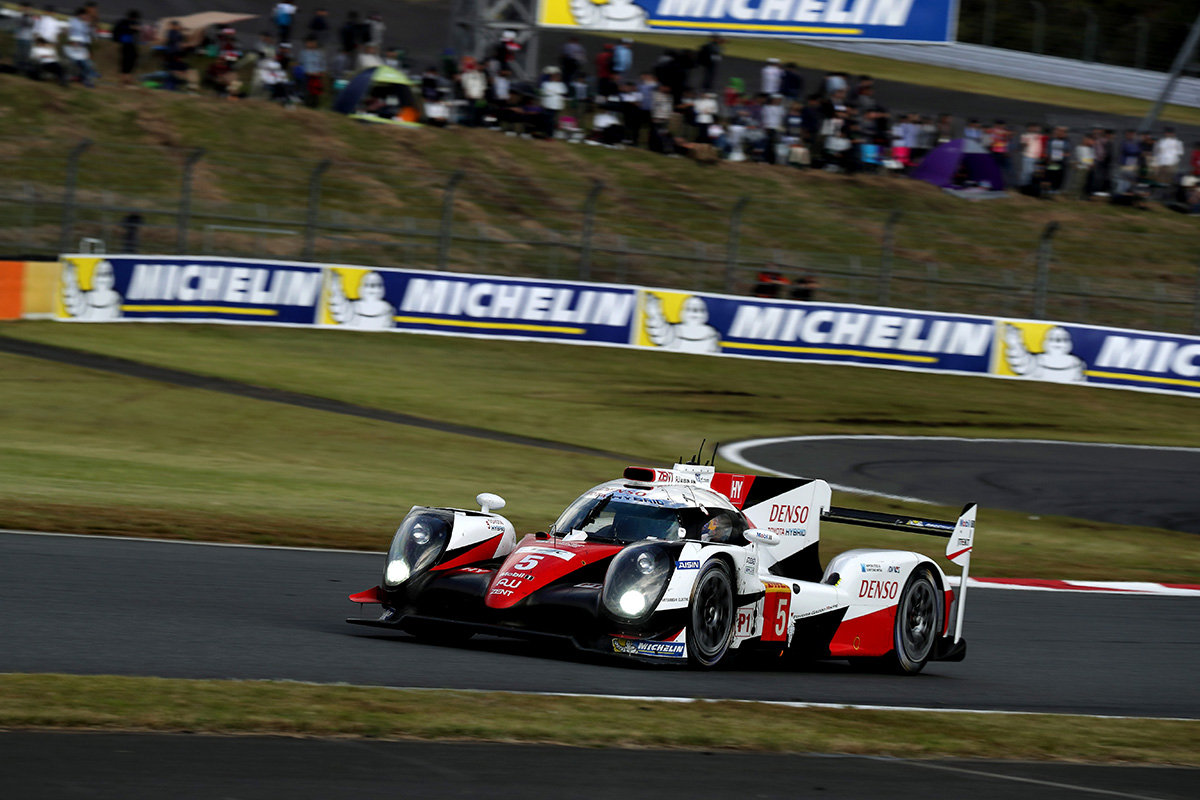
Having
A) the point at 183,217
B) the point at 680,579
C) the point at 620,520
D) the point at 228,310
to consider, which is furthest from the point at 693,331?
the point at 680,579

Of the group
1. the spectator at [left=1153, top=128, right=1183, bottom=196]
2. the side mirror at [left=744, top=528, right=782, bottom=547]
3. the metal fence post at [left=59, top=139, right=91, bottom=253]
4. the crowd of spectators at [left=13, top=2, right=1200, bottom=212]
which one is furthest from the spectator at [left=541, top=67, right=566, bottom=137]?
the side mirror at [left=744, top=528, right=782, bottom=547]

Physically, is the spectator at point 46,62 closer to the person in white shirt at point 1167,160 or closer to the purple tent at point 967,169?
the purple tent at point 967,169

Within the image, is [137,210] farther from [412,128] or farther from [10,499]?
[10,499]

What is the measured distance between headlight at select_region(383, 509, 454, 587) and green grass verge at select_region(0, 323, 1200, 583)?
399 centimetres

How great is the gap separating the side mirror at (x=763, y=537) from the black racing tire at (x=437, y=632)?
1.71 metres

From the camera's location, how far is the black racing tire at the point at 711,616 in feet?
26.1

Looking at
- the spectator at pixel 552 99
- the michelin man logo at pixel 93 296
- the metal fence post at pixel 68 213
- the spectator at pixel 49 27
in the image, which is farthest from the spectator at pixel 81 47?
the spectator at pixel 552 99

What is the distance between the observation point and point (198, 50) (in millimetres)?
33062

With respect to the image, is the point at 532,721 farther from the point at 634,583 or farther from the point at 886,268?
the point at 886,268

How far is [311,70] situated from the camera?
32.9 m

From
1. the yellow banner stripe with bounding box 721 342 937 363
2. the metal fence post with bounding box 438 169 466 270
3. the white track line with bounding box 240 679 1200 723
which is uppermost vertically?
the white track line with bounding box 240 679 1200 723

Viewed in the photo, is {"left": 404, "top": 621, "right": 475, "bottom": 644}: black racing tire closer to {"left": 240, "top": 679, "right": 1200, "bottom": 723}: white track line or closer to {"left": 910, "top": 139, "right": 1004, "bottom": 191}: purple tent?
{"left": 240, "top": 679, "right": 1200, "bottom": 723}: white track line

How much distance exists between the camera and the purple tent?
34.0m

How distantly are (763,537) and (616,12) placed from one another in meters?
26.0
